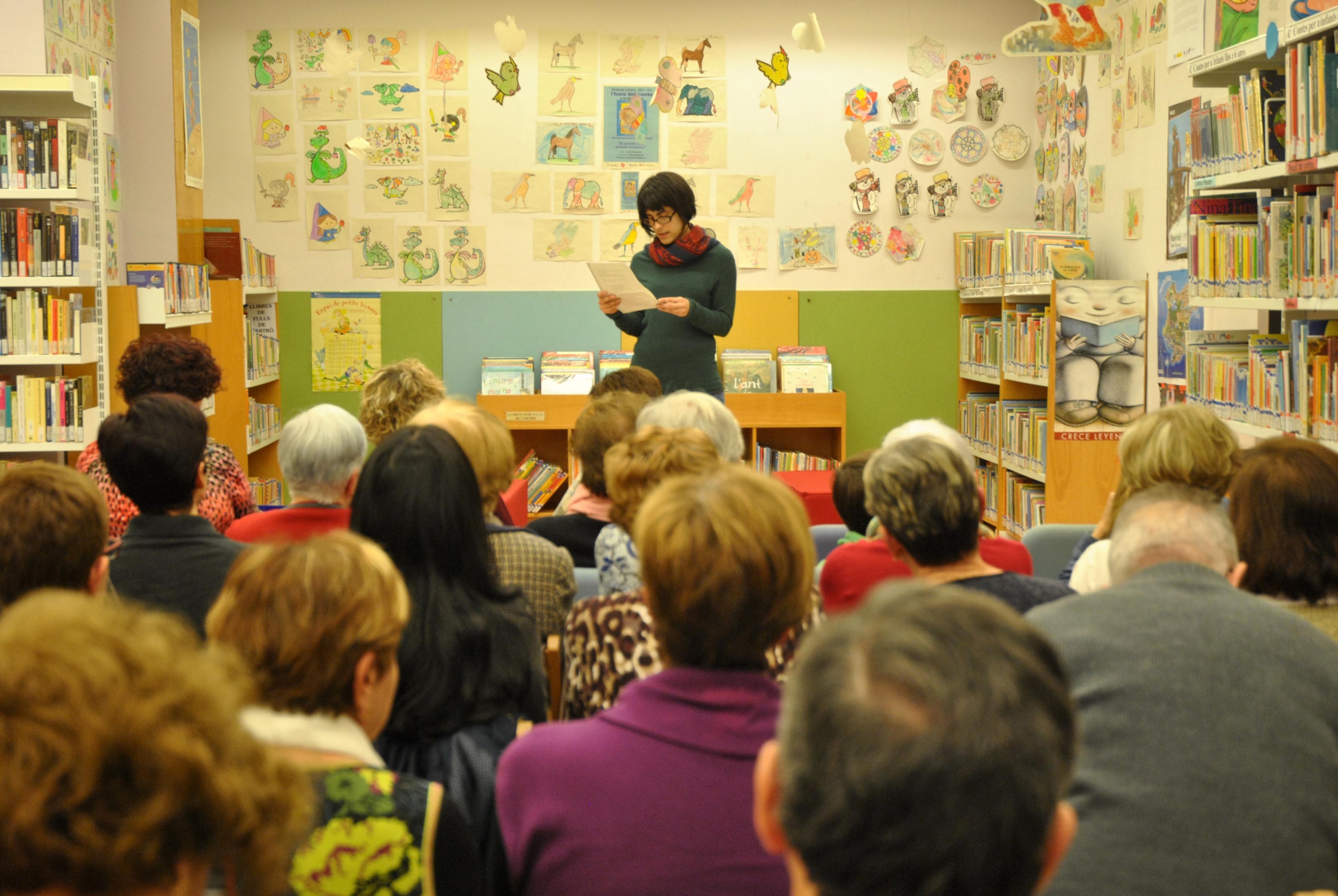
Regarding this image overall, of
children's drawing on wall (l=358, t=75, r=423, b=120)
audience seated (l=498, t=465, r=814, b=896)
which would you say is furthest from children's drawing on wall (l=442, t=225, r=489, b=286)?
audience seated (l=498, t=465, r=814, b=896)

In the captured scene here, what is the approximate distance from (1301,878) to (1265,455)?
1003mm

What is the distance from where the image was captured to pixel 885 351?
23.1 ft

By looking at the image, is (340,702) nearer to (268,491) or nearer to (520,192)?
(268,491)

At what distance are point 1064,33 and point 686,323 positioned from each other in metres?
1.94

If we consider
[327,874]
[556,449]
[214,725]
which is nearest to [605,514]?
[327,874]

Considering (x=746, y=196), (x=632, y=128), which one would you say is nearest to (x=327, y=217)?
(x=632, y=128)

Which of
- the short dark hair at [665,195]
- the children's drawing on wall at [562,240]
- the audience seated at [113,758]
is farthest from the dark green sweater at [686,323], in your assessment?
the audience seated at [113,758]

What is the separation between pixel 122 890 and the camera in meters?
0.74

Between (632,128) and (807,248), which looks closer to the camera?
(632,128)

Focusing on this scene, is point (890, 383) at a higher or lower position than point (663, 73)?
lower

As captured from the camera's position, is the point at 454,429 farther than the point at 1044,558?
No

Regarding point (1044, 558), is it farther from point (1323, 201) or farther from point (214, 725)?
point (214, 725)

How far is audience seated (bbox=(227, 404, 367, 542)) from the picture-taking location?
2594mm

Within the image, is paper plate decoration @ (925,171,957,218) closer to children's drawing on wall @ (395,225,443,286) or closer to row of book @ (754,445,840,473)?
row of book @ (754,445,840,473)
